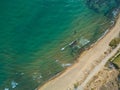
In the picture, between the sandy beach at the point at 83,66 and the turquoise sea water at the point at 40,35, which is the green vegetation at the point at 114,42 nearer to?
the sandy beach at the point at 83,66

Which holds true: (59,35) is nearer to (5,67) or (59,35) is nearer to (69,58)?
(69,58)

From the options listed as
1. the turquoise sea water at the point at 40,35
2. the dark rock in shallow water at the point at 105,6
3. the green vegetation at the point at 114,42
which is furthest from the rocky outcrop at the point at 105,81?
the dark rock in shallow water at the point at 105,6

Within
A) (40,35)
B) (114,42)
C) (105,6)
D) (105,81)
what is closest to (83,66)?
(105,81)

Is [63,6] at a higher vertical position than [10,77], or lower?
higher

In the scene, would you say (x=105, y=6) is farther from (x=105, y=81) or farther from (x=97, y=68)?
(x=105, y=81)

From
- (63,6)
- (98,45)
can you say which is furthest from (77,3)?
(98,45)

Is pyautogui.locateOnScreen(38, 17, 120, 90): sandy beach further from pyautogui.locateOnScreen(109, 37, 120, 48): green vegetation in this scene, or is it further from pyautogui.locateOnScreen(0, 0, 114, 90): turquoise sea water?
pyautogui.locateOnScreen(0, 0, 114, 90): turquoise sea water
